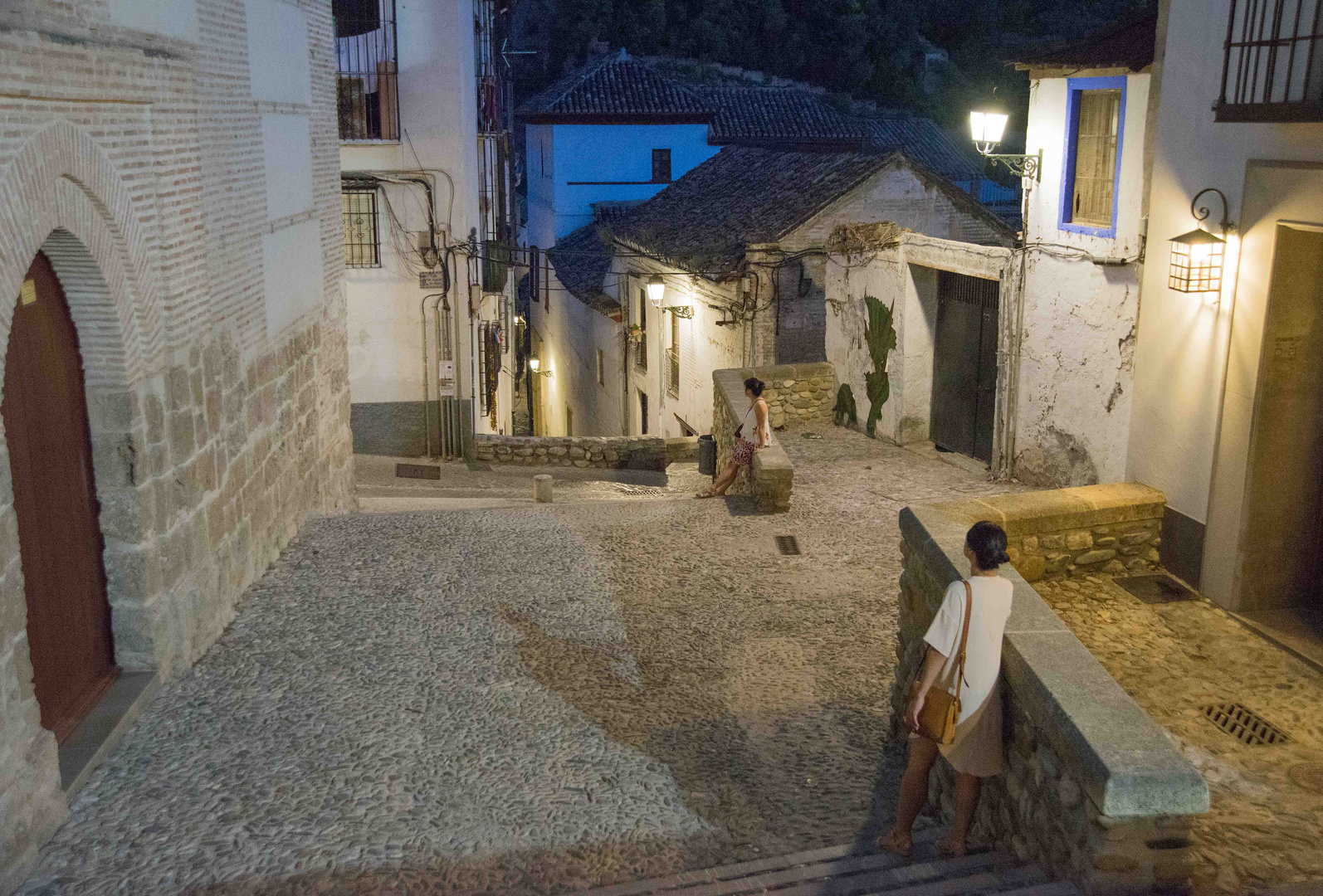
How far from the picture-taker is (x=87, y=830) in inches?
183

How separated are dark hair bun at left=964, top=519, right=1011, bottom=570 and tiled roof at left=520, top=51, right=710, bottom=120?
1066 inches

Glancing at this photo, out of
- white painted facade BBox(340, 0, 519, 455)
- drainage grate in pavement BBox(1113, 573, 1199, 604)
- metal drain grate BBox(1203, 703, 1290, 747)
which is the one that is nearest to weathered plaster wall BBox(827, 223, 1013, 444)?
drainage grate in pavement BBox(1113, 573, 1199, 604)

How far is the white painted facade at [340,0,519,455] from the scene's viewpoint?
58.0 ft

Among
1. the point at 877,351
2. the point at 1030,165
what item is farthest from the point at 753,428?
the point at 1030,165

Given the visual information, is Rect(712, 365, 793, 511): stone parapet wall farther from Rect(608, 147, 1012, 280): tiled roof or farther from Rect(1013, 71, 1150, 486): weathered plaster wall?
Rect(608, 147, 1012, 280): tiled roof

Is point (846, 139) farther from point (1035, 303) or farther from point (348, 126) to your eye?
point (1035, 303)

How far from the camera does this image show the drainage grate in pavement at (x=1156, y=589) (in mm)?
7066

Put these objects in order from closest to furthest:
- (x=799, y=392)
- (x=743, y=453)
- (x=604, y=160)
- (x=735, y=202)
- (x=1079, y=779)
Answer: (x=1079, y=779)
(x=743, y=453)
(x=799, y=392)
(x=735, y=202)
(x=604, y=160)

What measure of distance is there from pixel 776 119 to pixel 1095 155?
22587 mm

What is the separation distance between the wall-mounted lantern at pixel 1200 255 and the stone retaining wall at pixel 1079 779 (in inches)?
125

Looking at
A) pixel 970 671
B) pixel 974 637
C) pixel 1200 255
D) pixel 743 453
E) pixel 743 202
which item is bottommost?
pixel 743 453

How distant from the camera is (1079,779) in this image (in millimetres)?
3650

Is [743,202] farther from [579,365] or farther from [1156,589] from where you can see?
[1156,589]

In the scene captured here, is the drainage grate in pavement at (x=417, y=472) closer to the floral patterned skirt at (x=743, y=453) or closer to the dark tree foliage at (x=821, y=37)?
the floral patterned skirt at (x=743, y=453)
